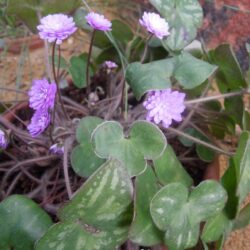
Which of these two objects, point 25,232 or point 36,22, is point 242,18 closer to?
point 36,22

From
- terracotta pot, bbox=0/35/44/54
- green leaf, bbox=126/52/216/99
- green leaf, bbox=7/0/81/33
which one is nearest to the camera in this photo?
green leaf, bbox=126/52/216/99

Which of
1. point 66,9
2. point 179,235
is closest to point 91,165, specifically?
point 179,235

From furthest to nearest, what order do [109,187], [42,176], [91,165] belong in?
[42,176] < [91,165] < [109,187]

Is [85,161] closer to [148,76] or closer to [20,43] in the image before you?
[148,76]

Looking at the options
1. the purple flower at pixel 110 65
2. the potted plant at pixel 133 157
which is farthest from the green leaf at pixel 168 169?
the purple flower at pixel 110 65

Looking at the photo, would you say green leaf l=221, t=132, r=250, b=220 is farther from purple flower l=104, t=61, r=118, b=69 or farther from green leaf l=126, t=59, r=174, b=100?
purple flower l=104, t=61, r=118, b=69

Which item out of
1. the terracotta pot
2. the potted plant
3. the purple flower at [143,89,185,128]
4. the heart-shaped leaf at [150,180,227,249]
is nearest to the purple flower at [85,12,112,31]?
the potted plant
